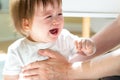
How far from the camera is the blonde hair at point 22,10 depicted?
920 millimetres

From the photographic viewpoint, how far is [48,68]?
39.9 inches

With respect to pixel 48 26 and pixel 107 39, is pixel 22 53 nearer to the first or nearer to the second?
pixel 48 26

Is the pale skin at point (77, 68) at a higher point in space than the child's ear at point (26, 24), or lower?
lower

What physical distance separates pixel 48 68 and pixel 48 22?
7.5 inches

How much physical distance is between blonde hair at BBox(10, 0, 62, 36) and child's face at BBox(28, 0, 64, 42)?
0.01 metres

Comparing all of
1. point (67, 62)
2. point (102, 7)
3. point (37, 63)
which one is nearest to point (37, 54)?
point (37, 63)

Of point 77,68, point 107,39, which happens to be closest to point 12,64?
point 77,68

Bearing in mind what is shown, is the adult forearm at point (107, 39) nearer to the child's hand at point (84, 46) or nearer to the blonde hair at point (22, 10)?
the child's hand at point (84, 46)

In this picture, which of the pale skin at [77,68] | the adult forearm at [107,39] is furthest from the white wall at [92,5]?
the pale skin at [77,68]

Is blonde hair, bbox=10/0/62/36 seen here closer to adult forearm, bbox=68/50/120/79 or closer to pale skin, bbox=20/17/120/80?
pale skin, bbox=20/17/120/80

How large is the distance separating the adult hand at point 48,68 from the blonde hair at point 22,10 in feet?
0.40

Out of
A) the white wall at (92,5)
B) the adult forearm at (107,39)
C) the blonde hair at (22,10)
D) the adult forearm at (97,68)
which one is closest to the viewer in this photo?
the blonde hair at (22,10)

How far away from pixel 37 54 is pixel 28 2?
0.19 m

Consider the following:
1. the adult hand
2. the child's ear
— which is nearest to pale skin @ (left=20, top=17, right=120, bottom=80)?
the adult hand
